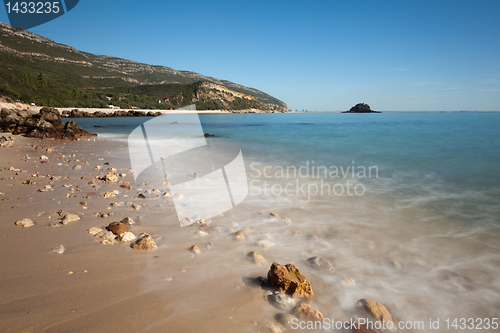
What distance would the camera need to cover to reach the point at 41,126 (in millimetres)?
13094

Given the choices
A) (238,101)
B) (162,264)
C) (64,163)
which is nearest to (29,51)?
(238,101)

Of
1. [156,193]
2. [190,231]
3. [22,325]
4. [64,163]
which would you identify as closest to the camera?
[22,325]

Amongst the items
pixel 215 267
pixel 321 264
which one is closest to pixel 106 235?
pixel 215 267

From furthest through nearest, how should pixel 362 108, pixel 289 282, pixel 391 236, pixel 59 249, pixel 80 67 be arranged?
pixel 362 108 < pixel 80 67 < pixel 391 236 < pixel 59 249 < pixel 289 282

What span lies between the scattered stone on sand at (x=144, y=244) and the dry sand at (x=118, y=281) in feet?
0.24

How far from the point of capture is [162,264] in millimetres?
2465

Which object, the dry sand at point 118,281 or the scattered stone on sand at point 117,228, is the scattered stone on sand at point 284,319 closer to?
the dry sand at point 118,281

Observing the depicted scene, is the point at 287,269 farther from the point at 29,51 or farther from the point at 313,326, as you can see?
the point at 29,51

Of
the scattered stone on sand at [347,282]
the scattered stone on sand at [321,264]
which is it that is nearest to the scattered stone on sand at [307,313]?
the scattered stone on sand at [347,282]

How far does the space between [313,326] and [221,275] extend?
924 mm

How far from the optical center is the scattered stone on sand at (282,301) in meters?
1.97

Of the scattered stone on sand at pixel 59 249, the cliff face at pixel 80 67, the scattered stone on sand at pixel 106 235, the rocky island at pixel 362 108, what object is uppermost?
the cliff face at pixel 80 67

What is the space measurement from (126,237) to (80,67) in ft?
470

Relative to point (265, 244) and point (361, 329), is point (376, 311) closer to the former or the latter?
point (361, 329)
